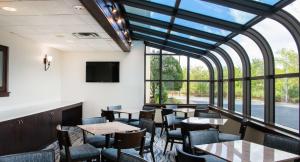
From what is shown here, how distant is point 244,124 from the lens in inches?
190

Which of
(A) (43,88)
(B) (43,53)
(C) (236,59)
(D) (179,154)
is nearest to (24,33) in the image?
(B) (43,53)

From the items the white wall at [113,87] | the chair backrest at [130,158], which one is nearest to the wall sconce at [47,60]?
the white wall at [113,87]

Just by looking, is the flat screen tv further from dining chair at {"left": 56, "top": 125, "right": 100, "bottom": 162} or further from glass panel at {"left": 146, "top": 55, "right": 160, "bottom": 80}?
dining chair at {"left": 56, "top": 125, "right": 100, "bottom": 162}

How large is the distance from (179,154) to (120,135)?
3.83ft

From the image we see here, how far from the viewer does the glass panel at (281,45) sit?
4250 mm

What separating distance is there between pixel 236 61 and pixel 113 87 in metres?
4.03

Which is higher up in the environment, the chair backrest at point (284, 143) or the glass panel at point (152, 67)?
the glass panel at point (152, 67)

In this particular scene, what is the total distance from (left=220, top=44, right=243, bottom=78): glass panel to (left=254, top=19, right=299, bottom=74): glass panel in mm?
1806

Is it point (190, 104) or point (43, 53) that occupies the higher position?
point (43, 53)

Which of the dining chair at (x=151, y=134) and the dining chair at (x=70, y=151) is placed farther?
the dining chair at (x=151, y=134)

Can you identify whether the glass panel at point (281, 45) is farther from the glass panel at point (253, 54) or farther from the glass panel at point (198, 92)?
the glass panel at point (198, 92)

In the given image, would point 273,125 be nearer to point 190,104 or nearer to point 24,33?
point 190,104

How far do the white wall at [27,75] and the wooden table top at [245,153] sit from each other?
443cm

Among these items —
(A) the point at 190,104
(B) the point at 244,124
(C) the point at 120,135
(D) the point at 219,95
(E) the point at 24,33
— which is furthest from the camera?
(A) the point at 190,104
